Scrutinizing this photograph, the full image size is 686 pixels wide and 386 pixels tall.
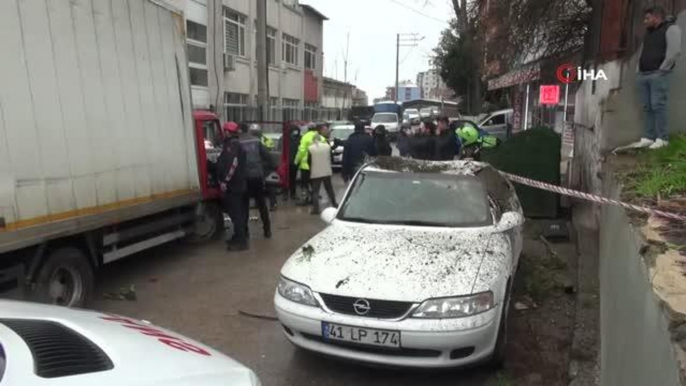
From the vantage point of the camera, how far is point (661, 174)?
14.6ft

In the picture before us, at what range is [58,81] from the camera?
5.35 meters

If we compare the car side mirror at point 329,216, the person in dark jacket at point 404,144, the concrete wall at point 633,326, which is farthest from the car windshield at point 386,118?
the concrete wall at point 633,326

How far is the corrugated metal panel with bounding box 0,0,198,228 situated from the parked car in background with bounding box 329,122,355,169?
10634 millimetres

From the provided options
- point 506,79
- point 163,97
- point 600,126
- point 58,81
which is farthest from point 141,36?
point 506,79

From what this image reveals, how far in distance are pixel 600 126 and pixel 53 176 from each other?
20.3 ft

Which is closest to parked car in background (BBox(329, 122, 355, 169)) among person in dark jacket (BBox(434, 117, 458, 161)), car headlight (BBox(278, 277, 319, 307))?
person in dark jacket (BBox(434, 117, 458, 161))

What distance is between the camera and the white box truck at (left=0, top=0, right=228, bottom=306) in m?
4.88

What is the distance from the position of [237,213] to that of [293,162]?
4.70m

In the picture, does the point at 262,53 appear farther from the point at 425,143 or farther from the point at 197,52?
the point at 425,143

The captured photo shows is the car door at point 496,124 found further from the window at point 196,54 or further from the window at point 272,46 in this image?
the window at point 272,46

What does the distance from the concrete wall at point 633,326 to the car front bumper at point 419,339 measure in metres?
0.78

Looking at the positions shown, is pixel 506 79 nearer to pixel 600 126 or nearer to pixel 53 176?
pixel 600 126

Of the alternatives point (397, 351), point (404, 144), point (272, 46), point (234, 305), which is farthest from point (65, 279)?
point (272, 46)

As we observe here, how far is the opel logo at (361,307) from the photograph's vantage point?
4102mm
